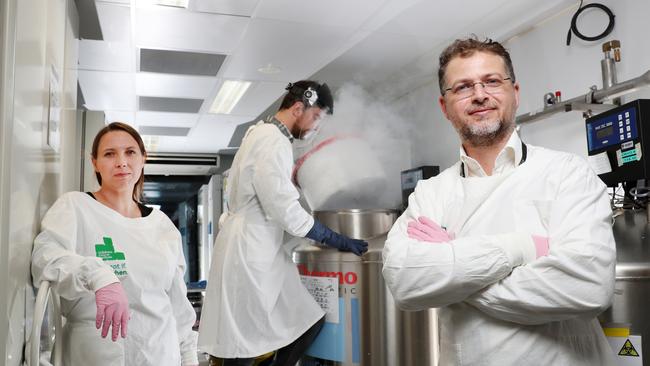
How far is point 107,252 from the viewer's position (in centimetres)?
155

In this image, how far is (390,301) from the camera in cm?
245

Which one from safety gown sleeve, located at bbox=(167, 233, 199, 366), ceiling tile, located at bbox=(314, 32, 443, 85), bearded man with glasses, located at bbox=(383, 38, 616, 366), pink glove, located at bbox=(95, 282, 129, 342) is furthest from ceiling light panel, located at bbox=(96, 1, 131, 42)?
bearded man with glasses, located at bbox=(383, 38, 616, 366)

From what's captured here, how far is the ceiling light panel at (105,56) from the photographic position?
3609mm

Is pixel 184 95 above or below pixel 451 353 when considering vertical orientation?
above

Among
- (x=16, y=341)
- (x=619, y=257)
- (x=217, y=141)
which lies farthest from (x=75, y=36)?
(x=217, y=141)

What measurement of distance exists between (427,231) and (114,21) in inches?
107

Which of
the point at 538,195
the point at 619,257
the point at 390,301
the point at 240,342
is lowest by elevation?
the point at 240,342

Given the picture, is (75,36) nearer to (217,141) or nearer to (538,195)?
(538,195)

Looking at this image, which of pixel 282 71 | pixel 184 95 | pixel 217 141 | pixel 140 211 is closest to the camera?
pixel 140 211

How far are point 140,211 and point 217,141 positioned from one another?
5.39 meters

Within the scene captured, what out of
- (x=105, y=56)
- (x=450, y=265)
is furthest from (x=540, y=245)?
(x=105, y=56)

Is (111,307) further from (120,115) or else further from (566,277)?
(120,115)

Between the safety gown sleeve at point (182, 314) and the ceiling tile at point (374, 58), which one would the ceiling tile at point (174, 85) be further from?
the safety gown sleeve at point (182, 314)

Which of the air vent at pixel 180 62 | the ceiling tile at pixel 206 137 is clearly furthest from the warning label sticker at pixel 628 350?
the ceiling tile at pixel 206 137
